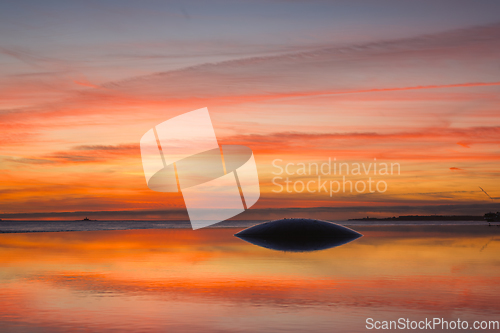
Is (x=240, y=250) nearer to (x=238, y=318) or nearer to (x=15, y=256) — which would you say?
(x=15, y=256)

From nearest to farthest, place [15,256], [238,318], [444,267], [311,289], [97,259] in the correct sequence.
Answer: [238,318], [311,289], [444,267], [97,259], [15,256]

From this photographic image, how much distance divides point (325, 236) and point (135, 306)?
164 ft

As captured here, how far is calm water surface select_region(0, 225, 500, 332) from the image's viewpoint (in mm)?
18812

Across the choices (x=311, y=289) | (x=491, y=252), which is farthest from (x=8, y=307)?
(x=491, y=252)

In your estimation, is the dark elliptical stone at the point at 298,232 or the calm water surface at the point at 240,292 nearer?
the calm water surface at the point at 240,292

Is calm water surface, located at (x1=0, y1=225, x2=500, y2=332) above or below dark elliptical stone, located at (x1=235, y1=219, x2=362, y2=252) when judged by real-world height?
below

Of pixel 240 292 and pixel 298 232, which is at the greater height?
pixel 298 232

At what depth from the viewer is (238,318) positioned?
19.3m

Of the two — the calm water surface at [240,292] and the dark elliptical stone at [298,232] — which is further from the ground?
the dark elliptical stone at [298,232]

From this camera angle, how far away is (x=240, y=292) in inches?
969

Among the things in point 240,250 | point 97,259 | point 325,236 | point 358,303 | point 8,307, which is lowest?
point 8,307

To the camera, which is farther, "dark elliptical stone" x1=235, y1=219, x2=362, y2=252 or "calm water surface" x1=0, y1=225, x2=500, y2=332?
"dark elliptical stone" x1=235, y1=219, x2=362, y2=252

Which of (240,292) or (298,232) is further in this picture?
(298,232)

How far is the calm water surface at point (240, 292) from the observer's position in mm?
18812
